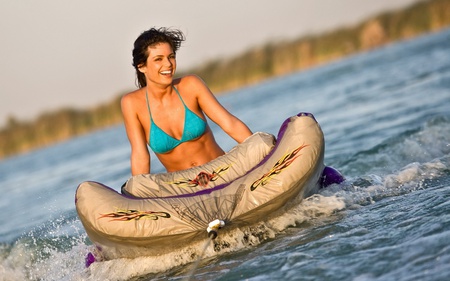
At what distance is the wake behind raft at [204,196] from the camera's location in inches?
187

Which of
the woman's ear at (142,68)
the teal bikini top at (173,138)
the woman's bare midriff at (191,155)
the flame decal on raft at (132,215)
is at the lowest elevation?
the flame decal on raft at (132,215)

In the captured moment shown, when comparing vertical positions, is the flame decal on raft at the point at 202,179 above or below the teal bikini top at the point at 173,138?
below

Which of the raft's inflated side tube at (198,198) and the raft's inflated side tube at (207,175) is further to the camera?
the raft's inflated side tube at (207,175)

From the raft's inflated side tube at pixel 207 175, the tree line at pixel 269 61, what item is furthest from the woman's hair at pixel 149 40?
the tree line at pixel 269 61

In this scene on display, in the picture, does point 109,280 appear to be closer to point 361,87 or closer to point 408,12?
point 361,87

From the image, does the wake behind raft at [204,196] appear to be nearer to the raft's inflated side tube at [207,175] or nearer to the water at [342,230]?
the raft's inflated side tube at [207,175]

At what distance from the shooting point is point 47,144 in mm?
33531

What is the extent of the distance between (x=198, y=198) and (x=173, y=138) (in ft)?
2.78

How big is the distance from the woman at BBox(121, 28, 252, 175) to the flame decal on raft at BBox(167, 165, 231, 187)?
1.32 ft

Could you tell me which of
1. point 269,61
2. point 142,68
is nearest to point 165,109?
point 142,68

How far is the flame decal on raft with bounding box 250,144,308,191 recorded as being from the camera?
197 inches

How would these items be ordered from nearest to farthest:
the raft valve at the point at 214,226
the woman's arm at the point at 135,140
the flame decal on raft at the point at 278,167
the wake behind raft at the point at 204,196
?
1. the raft valve at the point at 214,226
2. the wake behind raft at the point at 204,196
3. the flame decal on raft at the point at 278,167
4. the woman's arm at the point at 135,140

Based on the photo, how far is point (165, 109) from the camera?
568cm

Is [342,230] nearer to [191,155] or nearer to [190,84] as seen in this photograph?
[191,155]
